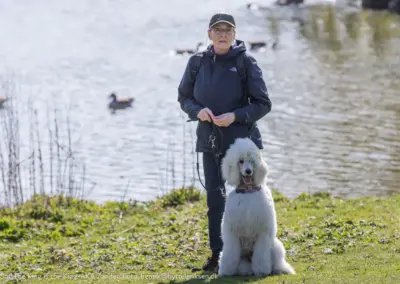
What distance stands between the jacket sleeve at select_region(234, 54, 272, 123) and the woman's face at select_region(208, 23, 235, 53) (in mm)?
257

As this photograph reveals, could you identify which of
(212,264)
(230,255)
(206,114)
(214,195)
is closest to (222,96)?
(206,114)

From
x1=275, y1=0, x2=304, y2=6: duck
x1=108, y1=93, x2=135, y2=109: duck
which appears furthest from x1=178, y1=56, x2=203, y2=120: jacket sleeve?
x1=275, y1=0, x2=304, y2=6: duck

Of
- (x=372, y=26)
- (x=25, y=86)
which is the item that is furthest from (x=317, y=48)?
(x=25, y=86)

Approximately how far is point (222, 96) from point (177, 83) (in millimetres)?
19847

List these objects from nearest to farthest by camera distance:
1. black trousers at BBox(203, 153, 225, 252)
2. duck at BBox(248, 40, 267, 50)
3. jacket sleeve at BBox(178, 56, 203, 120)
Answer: jacket sleeve at BBox(178, 56, 203, 120) < black trousers at BBox(203, 153, 225, 252) < duck at BBox(248, 40, 267, 50)

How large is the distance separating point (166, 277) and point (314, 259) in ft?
5.75

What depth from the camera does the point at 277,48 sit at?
32.5 m

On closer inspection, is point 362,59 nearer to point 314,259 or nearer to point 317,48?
point 317,48

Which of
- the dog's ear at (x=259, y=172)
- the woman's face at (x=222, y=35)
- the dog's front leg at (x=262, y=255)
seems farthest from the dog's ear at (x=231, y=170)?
the woman's face at (x=222, y=35)

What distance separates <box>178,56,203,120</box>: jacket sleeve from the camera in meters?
7.86

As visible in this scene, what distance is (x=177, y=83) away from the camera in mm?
27562

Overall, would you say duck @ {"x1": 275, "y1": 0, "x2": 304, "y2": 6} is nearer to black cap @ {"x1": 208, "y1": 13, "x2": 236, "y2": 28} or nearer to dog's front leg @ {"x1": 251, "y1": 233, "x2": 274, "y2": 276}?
black cap @ {"x1": 208, "y1": 13, "x2": 236, "y2": 28}

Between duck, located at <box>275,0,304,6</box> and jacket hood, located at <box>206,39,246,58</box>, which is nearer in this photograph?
jacket hood, located at <box>206,39,246,58</box>

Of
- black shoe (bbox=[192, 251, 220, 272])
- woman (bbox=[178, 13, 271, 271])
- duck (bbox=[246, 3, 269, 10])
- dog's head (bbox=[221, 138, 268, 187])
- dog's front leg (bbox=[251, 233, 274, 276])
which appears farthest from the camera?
duck (bbox=[246, 3, 269, 10])
